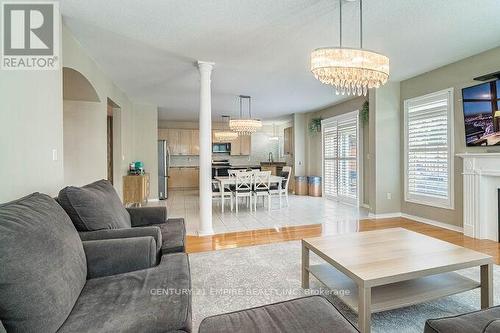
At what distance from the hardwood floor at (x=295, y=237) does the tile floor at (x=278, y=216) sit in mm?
232

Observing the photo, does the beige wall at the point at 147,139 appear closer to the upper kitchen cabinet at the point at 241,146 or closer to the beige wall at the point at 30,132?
the upper kitchen cabinet at the point at 241,146

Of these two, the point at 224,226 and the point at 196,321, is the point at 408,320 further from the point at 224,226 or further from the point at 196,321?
the point at 224,226

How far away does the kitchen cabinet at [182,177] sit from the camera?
9303mm

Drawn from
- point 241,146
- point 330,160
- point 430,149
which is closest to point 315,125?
point 330,160

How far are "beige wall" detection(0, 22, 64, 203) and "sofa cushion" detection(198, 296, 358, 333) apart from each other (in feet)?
6.10

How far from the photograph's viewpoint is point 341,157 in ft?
22.0

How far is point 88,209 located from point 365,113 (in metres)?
5.53

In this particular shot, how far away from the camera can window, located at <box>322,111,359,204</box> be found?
20.5ft

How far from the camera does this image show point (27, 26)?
238 centimetres

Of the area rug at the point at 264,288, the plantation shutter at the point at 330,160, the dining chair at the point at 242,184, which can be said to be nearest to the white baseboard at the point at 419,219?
the area rug at the point at 264,288

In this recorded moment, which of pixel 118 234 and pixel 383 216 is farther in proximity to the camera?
pixel 383 216

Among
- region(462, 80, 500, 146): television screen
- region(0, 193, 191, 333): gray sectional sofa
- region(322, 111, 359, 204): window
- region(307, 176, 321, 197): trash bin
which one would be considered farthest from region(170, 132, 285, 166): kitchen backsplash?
region(0, 193, 191, 333): gray sectional sofa

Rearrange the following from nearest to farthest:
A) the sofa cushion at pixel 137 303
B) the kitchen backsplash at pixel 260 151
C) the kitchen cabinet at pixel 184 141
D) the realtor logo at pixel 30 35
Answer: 1. the sofa cushion at pixel 137 303
2. the realtor logo at pixel 30 35
3. the kitchen cabinet at pixel 184 141
4. the kitchen backsplash at pixel 260 151

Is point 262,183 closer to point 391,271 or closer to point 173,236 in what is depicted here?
point 173,236
